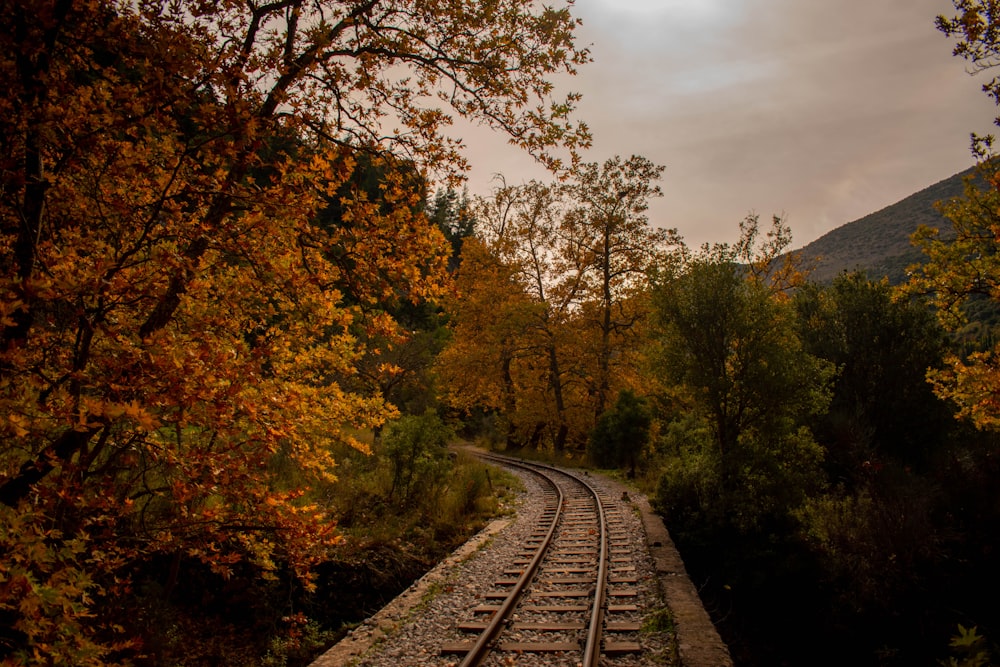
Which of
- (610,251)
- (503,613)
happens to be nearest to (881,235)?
(610,251)

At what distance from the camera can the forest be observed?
3285 millimetres

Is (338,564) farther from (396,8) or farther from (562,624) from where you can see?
(396,8)

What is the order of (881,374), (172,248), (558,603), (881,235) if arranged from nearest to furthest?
(172,248) → (558,603) → (881,374) → (881,235)

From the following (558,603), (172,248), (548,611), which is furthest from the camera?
(558,603)

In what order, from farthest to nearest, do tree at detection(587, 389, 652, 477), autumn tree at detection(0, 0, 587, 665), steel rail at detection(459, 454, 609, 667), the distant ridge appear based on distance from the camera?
the distant ridge → tree at detection(587, 389, 652, 477) → steel rail at detection(459, 454, 609, 667) → autumn tree at detection(0, 0, 587, 665)

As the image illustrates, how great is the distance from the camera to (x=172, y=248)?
4.25 meters

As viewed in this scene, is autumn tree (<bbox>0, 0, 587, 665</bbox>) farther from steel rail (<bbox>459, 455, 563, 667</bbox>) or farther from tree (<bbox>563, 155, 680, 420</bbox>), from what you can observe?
tree (<bbox>563, 155, 680, 420</bbox>)

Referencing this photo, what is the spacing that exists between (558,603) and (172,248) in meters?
6.53

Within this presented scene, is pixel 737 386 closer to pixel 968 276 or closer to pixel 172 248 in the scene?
pixel 968 276

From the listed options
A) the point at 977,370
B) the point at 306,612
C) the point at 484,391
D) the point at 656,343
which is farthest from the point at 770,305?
the point at 484,391

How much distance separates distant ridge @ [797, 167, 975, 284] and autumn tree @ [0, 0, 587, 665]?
90.8 m

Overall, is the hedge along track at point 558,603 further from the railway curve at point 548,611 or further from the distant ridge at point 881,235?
the distant ridge at point 881,235

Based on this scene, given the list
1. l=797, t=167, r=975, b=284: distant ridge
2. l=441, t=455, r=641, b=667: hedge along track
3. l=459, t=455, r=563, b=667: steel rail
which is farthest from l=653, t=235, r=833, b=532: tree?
l=797, t=167, r=975, b=284: distant ridge

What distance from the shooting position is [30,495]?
3523mm
